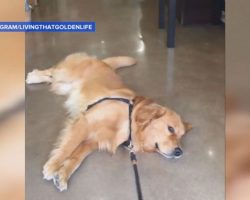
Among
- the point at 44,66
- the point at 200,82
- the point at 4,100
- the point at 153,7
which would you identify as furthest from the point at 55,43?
the point at 4,100

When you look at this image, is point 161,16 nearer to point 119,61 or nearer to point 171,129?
point 119,61

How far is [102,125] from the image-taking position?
95 centimetres

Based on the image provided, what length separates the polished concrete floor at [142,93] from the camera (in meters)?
0.85

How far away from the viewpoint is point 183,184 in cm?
86

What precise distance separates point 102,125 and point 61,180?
0.60 feet

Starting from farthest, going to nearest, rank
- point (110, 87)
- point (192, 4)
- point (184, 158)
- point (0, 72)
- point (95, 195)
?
1. point (192, 4)
2. point (110, 87)
3. point (184, 158)
4. point (95, 195)
5. point (0, 72)

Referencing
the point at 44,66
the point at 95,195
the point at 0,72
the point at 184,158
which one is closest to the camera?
the point at 0,72

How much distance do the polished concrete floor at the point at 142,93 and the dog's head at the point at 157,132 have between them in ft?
0.07

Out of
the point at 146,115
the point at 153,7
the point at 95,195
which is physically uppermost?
the point at 153,7

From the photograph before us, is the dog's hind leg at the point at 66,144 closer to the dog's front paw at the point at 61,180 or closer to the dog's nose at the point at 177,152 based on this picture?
the dog's front paw at the point at 61,180

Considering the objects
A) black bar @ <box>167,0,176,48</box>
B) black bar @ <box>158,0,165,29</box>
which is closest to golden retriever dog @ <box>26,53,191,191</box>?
black bar @ <box>167,0,176,48</box>

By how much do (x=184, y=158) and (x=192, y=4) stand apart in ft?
2.59

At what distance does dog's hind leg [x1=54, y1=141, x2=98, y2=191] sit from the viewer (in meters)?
0.85

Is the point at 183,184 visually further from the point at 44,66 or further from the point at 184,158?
the point at 44,66
